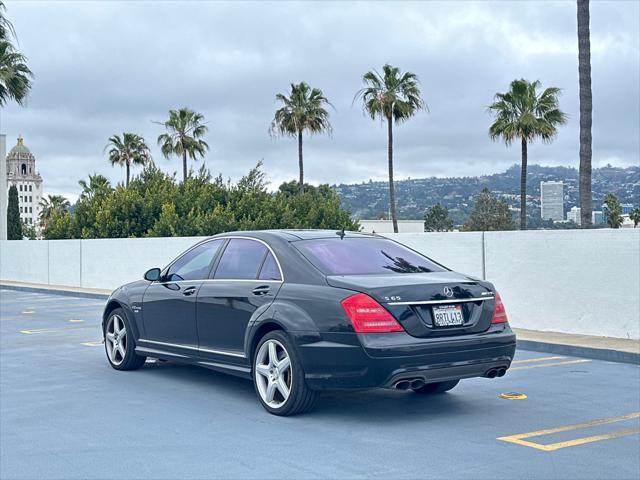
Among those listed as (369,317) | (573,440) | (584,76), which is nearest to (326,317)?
(369,317)

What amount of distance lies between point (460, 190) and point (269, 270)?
517ft

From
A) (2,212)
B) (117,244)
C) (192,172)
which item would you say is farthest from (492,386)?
(2,212)

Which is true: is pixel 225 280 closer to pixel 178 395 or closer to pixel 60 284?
pixel 178 395

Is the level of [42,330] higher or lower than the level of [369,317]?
lower

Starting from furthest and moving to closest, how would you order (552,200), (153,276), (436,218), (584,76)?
(552,200) < (436,218) < (584,76) < (153,276)

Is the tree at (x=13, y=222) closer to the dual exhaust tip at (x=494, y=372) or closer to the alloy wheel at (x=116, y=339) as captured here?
the alloy wheel at (x=116, y=339)

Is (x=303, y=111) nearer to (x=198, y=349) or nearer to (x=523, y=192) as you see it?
(x=523, y=192)

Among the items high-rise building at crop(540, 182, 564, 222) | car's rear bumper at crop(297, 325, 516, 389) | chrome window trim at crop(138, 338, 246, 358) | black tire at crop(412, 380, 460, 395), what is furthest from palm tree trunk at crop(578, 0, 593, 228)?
high-rise building at crop(540, 182, 564, 222)

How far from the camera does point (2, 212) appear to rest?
44.8 meters

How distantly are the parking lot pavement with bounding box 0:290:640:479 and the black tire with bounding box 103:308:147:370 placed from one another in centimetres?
12

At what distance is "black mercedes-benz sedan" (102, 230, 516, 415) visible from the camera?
7027 mm

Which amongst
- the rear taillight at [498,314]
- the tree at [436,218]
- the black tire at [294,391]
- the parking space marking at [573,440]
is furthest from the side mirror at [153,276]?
the tree at [436,218]

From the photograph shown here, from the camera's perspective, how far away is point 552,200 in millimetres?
130625

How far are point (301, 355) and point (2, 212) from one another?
40.9 metres
